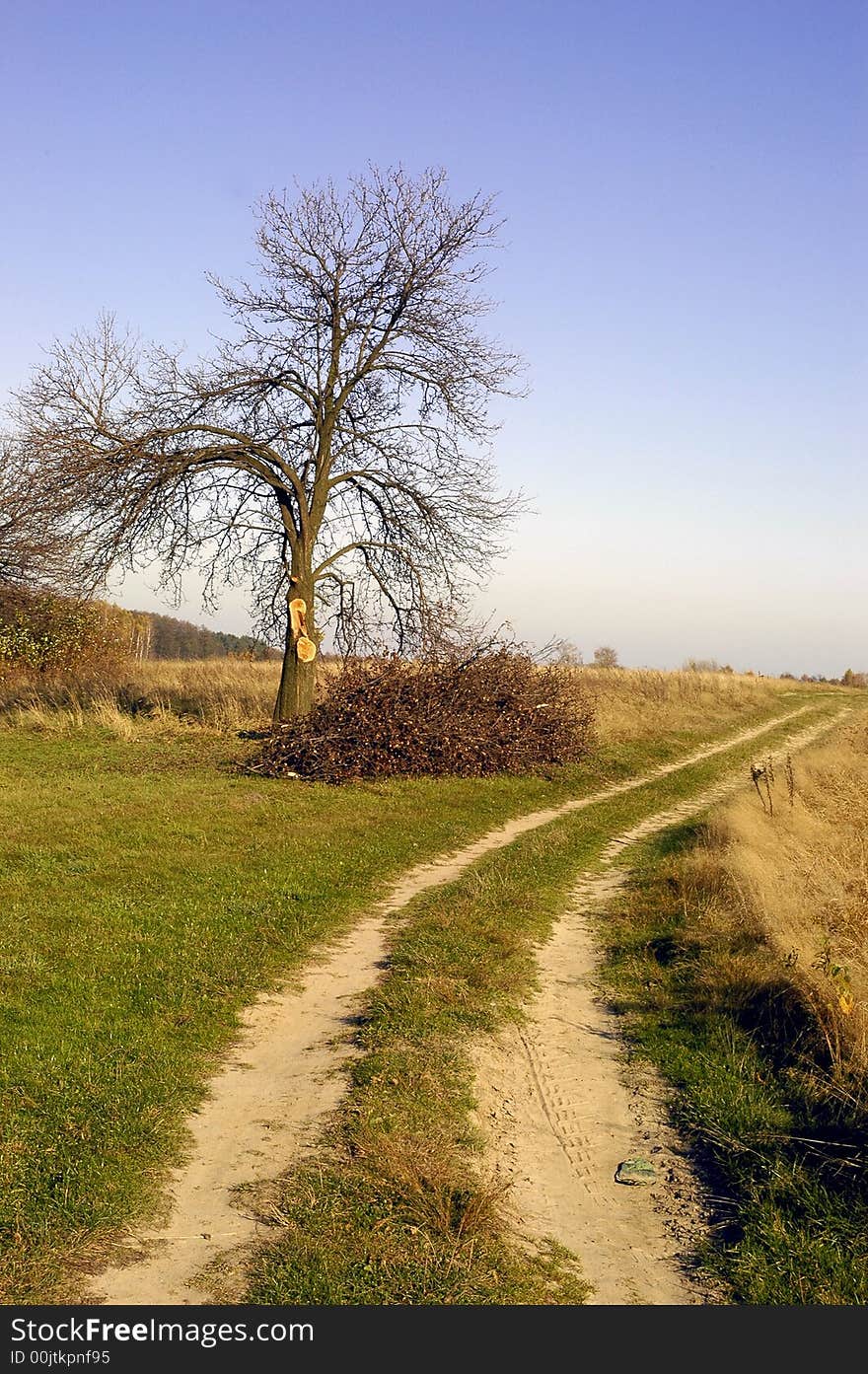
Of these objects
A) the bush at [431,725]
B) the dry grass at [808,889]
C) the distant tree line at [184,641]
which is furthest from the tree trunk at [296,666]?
the distant tree line at [184,641]

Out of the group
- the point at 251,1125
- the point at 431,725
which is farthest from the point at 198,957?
the point at 431,725

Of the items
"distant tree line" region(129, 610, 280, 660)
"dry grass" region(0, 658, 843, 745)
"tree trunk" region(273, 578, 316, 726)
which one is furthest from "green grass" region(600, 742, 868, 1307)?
"distant tree line" region(129, 610, 280, 660)

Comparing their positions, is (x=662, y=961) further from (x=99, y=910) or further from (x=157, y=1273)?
(x=157, y=1273)

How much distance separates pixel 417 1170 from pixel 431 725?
14.4 metres

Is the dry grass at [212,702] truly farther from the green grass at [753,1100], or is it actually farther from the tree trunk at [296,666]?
the green grass at [753,1100]

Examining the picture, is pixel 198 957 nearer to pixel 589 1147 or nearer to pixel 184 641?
pixel 589 1147

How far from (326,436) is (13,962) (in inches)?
636

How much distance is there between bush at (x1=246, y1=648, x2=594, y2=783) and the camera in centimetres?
1819

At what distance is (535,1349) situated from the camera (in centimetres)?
381

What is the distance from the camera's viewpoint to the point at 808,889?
1001cm

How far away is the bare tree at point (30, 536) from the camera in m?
19.9

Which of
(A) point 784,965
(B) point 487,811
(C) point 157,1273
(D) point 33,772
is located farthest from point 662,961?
(D) point 33,772

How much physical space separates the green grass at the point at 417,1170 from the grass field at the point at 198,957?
2 centimetres

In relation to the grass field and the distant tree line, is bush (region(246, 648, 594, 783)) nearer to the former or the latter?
the grass field
